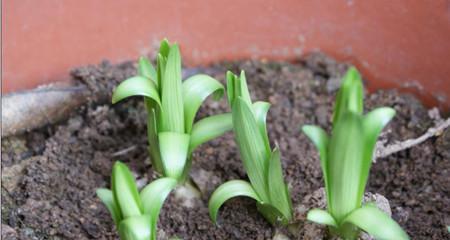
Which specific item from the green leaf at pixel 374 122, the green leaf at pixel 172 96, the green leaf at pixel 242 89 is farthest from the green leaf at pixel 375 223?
the green leaf at pixel 172 96

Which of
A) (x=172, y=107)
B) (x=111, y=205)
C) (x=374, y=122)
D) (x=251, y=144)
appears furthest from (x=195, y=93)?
(x=374, y=122)

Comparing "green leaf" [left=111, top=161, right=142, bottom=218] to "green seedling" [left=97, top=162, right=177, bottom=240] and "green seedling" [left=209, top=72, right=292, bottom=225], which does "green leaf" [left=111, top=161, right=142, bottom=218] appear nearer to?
"green seedling" [left=97, top=162, right=177, bottom=240]

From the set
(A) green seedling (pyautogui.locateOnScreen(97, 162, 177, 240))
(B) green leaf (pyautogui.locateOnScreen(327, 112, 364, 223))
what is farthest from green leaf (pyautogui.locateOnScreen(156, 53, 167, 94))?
(B) green leaf (pyautogui.locateOnScreen(327, 112, 364, 223))

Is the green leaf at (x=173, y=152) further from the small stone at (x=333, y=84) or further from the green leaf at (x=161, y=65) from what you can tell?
the small stone at (x=333, y=84)

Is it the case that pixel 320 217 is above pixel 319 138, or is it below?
below

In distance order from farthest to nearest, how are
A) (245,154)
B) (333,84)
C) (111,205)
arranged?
(333,84) → (245,154) → (111,205)

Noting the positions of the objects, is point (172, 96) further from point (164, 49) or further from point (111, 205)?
point (111, 205)
